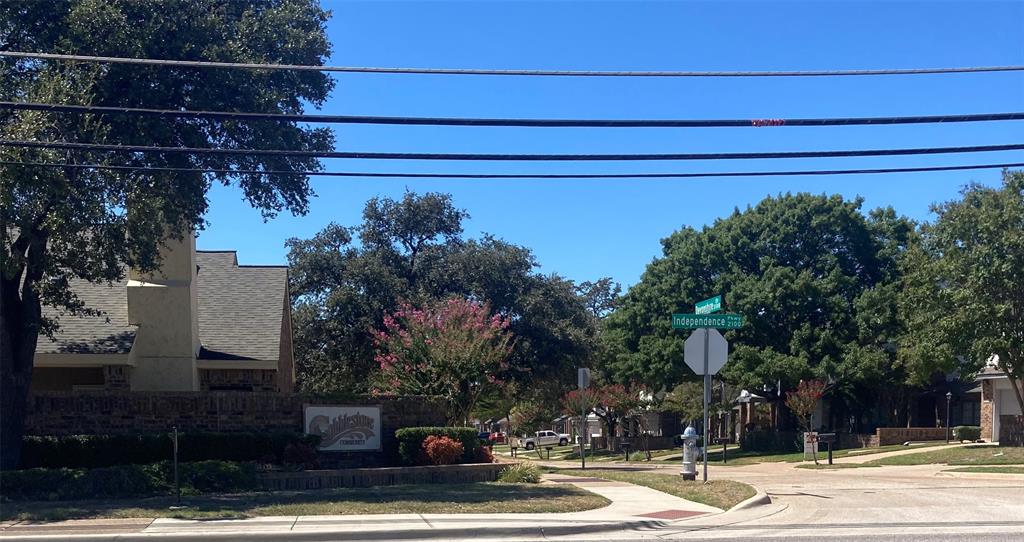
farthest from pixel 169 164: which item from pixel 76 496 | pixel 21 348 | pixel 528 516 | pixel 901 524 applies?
pixel 901 524

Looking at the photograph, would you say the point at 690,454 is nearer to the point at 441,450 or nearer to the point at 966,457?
the point at 441,450

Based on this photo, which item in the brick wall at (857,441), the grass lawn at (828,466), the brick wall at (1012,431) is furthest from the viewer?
the brick wall at (857,441)

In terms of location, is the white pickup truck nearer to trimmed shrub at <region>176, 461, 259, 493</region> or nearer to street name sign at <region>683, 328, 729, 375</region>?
street name sign at <region>683, 328, 729, 375</region>

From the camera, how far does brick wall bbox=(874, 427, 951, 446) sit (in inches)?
1521

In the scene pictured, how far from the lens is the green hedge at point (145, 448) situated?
17578mm

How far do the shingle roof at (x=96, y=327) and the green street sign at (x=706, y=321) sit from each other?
10.9m

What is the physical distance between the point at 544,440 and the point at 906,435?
34387 mm

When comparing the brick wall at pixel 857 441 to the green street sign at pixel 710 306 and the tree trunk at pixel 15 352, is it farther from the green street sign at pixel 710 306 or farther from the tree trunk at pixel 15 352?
the tree trunk at pixel 15 352

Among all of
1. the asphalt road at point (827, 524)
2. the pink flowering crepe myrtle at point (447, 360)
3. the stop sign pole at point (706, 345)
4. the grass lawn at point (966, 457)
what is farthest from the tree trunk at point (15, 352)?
the grass lawn at point (966, 457)

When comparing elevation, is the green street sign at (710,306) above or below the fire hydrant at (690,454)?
above

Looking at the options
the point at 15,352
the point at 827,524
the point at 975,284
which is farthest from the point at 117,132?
the point at 975,284

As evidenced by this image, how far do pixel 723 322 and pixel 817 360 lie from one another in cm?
2340

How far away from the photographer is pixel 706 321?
17.5 m

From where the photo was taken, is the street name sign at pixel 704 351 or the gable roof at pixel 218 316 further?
the gable roof at pixel 218 316
